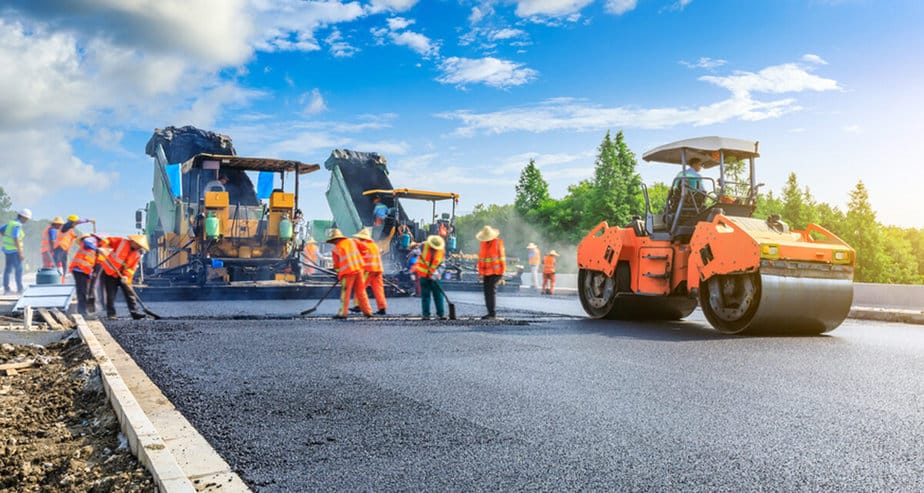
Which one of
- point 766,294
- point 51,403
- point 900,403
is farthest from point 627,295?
point 51,403

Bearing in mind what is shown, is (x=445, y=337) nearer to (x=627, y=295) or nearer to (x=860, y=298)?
(x=627, y=295)

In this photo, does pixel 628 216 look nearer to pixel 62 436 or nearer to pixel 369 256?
pixel 369 256

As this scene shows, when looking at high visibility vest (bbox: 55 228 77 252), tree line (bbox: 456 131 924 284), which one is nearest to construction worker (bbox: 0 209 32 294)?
high visibility vest (bbox: 55 228 77 252)

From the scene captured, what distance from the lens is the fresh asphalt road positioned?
2809 mm

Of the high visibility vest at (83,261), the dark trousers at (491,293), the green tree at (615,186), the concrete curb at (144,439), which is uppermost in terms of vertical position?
the green tree at (615,186)

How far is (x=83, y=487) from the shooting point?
2688 mm

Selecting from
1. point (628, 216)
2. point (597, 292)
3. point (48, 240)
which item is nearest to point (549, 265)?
point (597, 292)

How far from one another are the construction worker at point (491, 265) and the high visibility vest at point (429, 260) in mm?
588

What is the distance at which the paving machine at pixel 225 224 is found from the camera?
40.9 feet

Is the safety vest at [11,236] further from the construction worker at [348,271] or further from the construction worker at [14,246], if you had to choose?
the construction worker at [348,271]

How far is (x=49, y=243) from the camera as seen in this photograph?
12727 millimetres

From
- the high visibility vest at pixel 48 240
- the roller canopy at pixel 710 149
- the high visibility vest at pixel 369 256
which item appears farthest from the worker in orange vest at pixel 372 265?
the high visibility vest at pixel 48 240

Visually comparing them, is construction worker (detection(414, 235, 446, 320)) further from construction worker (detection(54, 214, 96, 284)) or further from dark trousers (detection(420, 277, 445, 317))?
construction worker (detection(54, 214, 96, 284))

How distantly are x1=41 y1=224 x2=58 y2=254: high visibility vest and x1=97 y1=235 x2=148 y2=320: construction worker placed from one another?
459 cm
